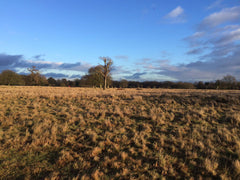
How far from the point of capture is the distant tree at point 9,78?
6062 centimetres

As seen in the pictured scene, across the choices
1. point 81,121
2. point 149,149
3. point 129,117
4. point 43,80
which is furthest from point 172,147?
point 43,80

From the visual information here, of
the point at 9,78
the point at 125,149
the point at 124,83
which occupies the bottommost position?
the point at 125,149

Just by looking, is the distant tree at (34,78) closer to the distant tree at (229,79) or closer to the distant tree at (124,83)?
the distant tree at (124,83)

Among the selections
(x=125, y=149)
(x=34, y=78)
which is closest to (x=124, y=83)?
(x=34, y=78)

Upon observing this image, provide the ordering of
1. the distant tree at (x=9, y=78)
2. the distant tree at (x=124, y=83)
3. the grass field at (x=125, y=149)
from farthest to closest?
1. the distant tree at (x=124, y=83)
2. the distant tree at (x=9, y=78)
3. the grass field at (x=125, y=149)

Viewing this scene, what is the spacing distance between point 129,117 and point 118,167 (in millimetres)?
5362

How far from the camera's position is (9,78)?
61750 mm

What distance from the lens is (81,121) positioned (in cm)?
945

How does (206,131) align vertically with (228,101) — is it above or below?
below

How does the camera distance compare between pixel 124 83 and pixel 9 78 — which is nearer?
pixel 9 78

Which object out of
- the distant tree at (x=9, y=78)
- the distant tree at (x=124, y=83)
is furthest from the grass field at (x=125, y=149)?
the distant tree at (x=124, y=83)

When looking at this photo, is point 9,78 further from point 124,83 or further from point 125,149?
point 125,149

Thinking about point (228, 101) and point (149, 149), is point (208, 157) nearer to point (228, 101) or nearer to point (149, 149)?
point (149, 149)

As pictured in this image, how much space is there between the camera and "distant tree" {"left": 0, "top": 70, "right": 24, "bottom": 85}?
6062 cm
